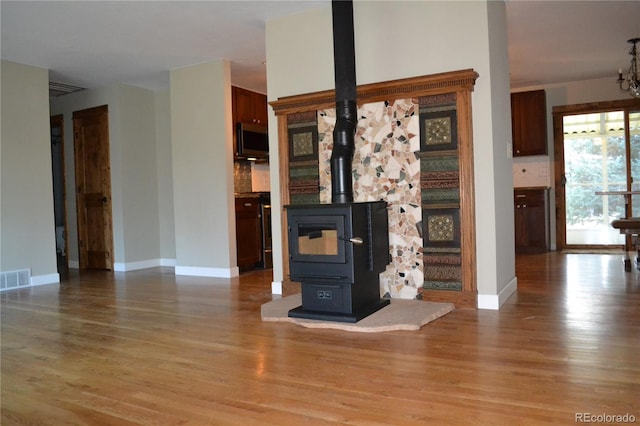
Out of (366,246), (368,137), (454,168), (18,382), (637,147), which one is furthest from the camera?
(637,147)

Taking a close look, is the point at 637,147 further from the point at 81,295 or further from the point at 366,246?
the point at 81,295

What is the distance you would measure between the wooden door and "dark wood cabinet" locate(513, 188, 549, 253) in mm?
5651

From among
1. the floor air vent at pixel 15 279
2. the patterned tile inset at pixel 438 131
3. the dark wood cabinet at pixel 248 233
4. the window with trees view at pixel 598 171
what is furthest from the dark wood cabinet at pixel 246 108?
the window with trees view at pixel 598 171

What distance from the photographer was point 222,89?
5457 mm

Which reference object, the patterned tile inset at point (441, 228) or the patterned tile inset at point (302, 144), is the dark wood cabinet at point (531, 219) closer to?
the patterned tile inset at point (441, 228)

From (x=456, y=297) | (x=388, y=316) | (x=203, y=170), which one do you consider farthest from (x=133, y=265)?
(x=456, y=297)

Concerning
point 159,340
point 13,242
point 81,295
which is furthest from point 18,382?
point 13,242

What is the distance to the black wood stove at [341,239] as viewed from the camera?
10.2 ft

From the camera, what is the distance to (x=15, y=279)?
203 inches

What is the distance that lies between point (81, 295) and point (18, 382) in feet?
Answer: 8.24

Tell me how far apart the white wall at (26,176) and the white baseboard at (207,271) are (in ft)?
4.54

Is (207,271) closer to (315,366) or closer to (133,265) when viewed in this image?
(133,265)

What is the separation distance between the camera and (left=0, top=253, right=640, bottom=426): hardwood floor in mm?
1819

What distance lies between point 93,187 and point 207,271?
7.82 ft
